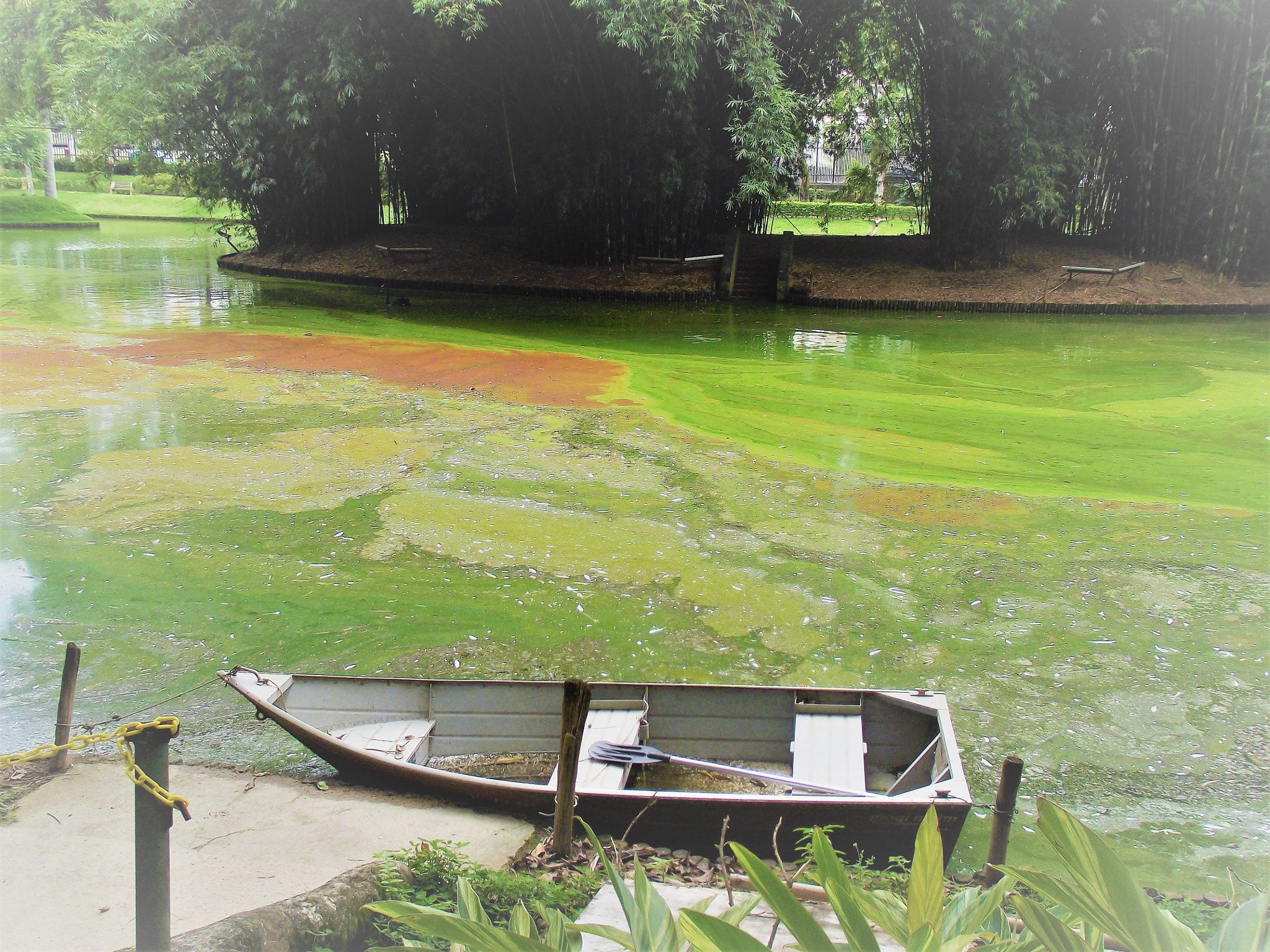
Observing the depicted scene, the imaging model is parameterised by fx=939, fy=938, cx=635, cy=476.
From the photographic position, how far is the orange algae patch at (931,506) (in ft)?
18.1

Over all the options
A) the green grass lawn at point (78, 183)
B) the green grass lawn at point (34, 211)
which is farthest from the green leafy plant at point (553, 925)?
the green grass lawn at point (78, 183)

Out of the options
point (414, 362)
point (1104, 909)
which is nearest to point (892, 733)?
point (1104, 909)

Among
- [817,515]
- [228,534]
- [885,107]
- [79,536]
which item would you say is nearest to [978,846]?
[817,515]

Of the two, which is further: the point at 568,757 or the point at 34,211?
the point at 34,211

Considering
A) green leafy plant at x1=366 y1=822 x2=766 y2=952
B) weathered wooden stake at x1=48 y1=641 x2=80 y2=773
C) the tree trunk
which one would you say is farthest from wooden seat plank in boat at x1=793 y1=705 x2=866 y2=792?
the tree trunk

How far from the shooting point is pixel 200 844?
2.66 m

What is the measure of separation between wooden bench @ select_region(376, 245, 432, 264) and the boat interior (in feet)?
43.3

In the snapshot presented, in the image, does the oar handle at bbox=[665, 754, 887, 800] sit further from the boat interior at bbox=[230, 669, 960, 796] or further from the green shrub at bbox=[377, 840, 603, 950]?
the green shrub at bbox=[377, 840, 603, 950]

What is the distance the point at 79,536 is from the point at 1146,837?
5076 millimetres

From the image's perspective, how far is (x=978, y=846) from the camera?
2.85m

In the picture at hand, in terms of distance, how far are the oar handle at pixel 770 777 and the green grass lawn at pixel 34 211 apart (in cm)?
2727

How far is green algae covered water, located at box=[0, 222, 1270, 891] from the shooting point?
3.55m

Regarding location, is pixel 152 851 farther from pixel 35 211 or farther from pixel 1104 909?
pixel 35 211

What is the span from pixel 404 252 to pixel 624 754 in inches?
546
